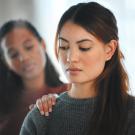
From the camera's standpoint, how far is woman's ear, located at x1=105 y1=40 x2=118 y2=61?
3.78 feet

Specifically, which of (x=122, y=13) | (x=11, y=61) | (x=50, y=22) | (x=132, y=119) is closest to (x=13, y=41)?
(x=11, y=61)

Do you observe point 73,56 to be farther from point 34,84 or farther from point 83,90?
point 34,84

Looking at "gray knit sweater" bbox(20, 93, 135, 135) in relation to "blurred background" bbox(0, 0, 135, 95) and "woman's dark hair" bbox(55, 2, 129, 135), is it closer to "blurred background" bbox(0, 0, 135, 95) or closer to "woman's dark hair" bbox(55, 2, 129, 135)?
"woman's dark hair" bbox(55, 2, 129, 135)

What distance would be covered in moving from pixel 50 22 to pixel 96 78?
23.9 inches

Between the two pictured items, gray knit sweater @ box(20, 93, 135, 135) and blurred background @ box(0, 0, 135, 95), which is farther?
blurred background @ box(0, 0, 135, 95)

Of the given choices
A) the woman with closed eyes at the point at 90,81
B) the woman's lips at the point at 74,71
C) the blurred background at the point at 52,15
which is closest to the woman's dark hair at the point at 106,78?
the woman with closed eyes at the point at 90,81

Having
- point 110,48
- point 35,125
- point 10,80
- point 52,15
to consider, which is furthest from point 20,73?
point 110,48

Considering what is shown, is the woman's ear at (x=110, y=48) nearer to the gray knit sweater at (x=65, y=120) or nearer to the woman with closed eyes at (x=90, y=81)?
the woman with closed eyes at (x=90, y=81)

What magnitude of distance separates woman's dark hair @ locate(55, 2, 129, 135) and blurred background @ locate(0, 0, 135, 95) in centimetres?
48

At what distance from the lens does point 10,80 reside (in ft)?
5.47

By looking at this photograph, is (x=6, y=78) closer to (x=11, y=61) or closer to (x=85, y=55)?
(x=11, y=61)

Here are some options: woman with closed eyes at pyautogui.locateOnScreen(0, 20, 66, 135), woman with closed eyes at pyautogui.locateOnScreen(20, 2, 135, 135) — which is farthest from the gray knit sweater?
woman with closed eyes at pyautogui.locateOnScreen(0, 20, 66, 135)

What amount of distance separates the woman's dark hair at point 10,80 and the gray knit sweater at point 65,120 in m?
0.48

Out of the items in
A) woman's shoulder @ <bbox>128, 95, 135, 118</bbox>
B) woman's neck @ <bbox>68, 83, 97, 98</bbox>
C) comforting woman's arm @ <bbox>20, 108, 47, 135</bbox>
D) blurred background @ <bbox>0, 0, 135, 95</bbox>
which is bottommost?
comforting woman's arm @ <bbox>20, 108, 47, 135</bbox>
